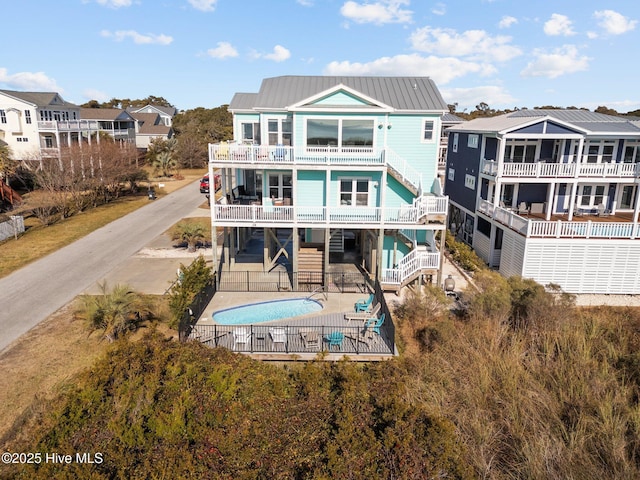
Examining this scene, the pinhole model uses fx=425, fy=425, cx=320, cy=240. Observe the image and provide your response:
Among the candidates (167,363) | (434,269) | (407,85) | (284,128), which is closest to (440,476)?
(167,363)

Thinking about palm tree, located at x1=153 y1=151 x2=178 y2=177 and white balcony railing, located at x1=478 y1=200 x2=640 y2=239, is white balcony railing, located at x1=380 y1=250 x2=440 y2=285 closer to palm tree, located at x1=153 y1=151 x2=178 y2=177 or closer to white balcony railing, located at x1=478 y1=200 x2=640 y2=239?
white balcony railing, located at x1=478 y1=200 x2=640 y2=239

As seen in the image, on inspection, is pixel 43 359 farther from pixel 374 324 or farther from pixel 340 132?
pixel 340 132

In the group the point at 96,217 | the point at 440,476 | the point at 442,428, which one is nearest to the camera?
the point at 440,476

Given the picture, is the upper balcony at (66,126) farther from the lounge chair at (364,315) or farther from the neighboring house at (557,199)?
the lounge chair at (364,315)

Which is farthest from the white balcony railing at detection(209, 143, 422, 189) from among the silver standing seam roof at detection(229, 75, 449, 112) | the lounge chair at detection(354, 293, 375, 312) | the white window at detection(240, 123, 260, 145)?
the lounge chair at detection(354, 293, 375, 312)

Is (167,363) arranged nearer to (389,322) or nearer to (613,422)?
(389,322)

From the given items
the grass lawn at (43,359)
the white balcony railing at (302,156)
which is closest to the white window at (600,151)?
the white balcony railing at (302,156)

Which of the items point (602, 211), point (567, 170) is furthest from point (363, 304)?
point (602, 211)
